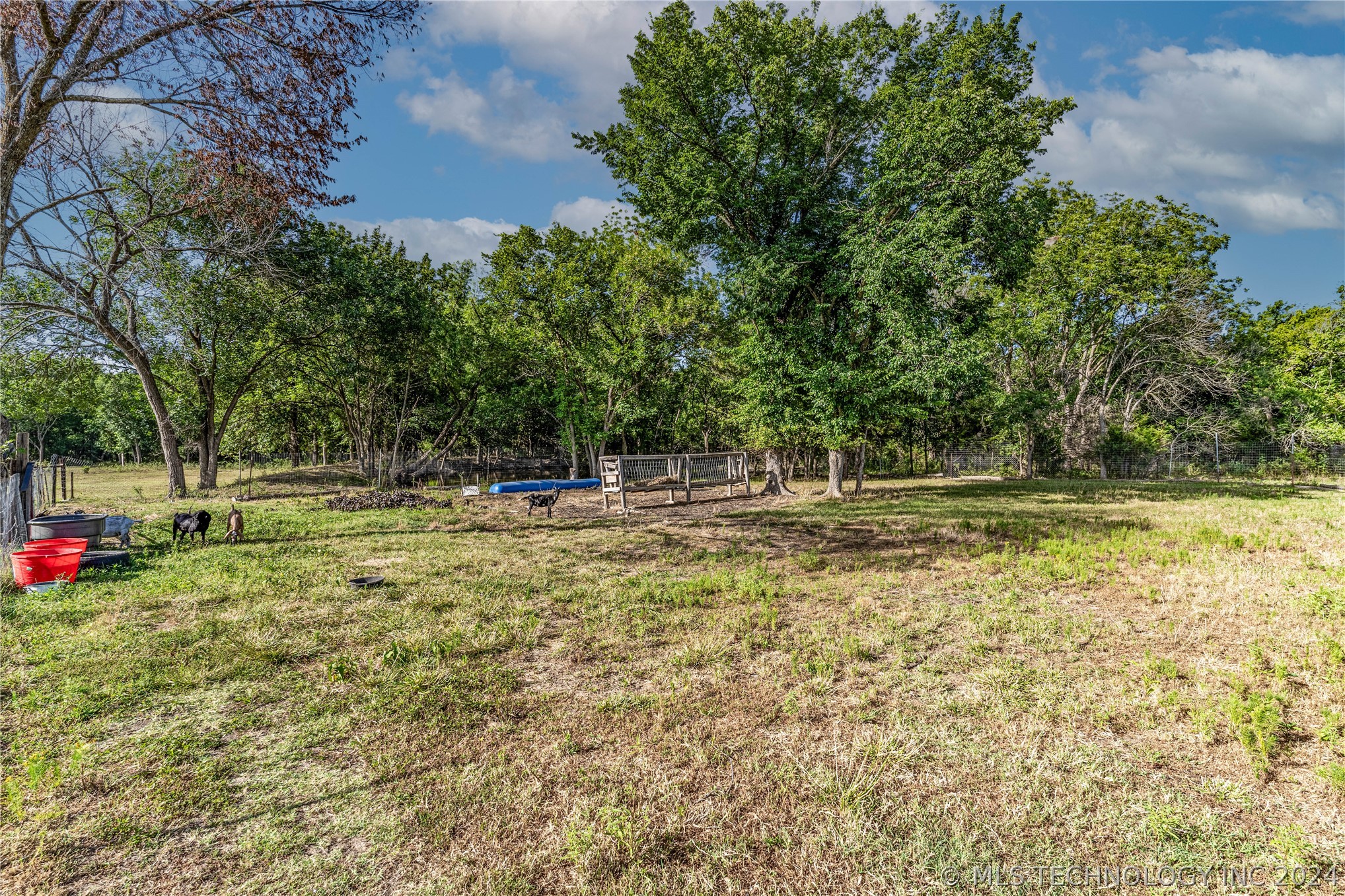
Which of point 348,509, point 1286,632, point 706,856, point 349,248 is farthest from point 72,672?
point 349,248

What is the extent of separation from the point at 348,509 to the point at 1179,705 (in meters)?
16.6

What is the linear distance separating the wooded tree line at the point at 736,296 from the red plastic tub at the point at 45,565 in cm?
375

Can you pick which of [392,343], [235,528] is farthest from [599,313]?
[235,528]

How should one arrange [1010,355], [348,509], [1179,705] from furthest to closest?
[1010,355] < [348,509] < [1179,705]

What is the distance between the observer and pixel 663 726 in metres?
3.55

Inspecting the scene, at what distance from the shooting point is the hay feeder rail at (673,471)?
1463cm

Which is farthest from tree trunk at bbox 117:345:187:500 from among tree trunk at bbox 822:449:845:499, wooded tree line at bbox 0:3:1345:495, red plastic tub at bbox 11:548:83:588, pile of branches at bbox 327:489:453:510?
tree trunk at bbox 822:449:845:499

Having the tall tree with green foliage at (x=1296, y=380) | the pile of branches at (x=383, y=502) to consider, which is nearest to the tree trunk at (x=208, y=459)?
the pile of branches at (x=383, y=502)

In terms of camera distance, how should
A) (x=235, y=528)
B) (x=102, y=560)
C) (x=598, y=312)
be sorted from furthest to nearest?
1. (x=598, y=312)
2. (x=235, y=528)
3. (x=102, y=560)

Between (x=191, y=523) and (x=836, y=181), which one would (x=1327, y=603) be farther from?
(x=836, y=181)

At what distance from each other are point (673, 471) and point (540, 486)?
670 centimetres

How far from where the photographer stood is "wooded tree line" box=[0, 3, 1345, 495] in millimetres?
14211

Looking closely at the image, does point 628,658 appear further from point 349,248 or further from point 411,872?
point 349,248

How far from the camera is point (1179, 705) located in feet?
12.2
